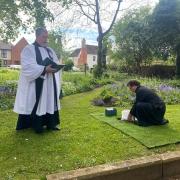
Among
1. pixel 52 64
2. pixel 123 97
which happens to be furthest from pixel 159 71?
pixel 52 64

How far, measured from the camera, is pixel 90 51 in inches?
3017

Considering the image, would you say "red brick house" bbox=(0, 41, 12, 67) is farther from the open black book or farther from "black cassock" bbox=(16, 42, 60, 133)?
the open black book

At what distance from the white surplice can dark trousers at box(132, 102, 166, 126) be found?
2017 mm

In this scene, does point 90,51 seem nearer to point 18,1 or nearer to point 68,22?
point 68,22

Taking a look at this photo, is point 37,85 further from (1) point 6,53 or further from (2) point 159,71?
(1) point 6,53

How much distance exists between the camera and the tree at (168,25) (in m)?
21.3

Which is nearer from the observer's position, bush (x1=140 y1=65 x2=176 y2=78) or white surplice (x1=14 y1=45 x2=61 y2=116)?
white surplice (x1=14 y1=45 x2=61 y2=116)

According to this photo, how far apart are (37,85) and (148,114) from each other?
102 inches

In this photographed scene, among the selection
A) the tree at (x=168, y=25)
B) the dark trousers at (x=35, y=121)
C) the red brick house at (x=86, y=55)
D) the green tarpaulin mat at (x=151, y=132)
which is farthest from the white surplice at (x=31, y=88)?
the red brick house at (x=86, y=55)

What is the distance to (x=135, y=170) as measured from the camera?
5086mm

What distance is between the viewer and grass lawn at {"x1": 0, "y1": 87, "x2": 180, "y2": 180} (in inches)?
209

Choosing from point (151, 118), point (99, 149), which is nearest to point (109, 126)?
point (151, 118)

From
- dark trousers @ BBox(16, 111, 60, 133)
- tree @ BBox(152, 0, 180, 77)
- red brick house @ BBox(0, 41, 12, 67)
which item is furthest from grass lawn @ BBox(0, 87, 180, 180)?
red brick house @ BBox(0, 41, 12, 67)

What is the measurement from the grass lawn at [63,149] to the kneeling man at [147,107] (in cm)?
77
